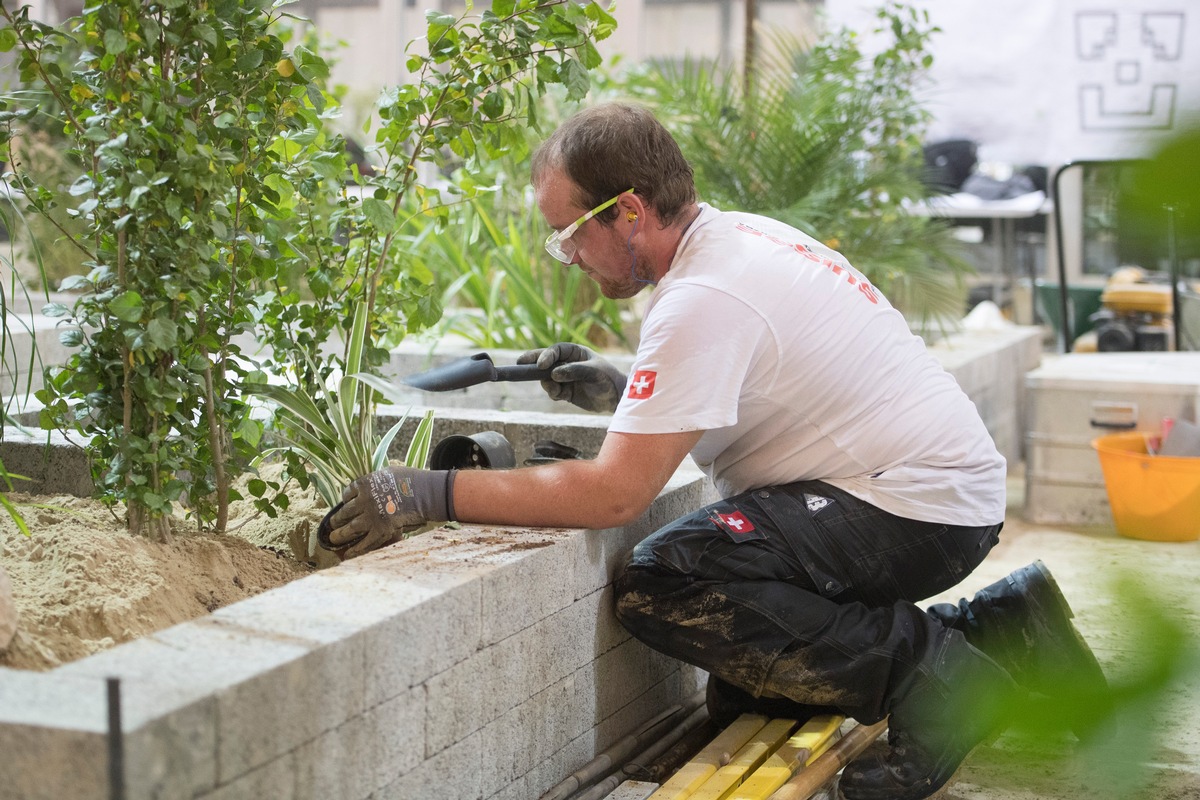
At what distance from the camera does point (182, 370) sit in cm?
216

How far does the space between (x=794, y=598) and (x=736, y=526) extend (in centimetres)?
16

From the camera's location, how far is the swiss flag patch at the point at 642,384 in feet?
6.77

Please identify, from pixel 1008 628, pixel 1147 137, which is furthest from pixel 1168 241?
pixel 1008 628

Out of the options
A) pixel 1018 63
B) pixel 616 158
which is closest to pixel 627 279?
pixel 616 158

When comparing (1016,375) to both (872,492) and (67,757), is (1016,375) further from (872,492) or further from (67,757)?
(67,757)

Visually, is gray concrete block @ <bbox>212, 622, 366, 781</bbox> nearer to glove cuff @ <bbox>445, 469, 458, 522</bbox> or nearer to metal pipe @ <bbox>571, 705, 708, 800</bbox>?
glove cuff @ <bbox>445, 469, 458, 522</bbox>

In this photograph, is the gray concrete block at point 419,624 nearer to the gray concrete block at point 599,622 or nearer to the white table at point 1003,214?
the gray concrete block at point 599,622

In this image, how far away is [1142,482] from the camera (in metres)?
4.30

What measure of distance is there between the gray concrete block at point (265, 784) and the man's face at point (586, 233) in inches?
44.7

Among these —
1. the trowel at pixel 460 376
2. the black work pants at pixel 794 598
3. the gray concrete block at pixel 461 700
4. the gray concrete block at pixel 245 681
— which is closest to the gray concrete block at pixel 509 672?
the gray concrete block at pixel 461 700

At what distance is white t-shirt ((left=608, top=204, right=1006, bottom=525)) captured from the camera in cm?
209

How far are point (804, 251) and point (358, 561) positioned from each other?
1.04 metres

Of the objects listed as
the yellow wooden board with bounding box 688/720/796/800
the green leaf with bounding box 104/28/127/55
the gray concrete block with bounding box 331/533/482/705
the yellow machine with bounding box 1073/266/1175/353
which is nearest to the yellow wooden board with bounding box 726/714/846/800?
the yellow wooden board with bounding box 688/720/796/800

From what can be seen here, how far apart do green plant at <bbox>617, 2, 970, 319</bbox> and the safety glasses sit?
2.55m
